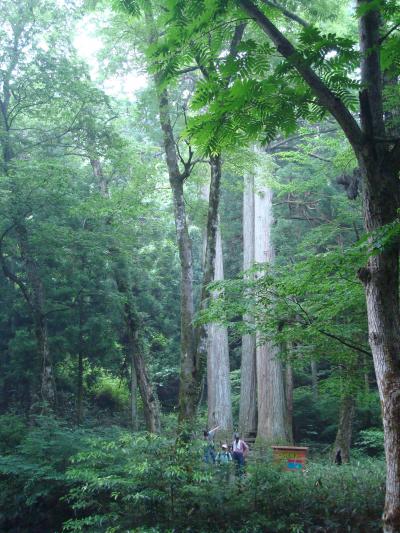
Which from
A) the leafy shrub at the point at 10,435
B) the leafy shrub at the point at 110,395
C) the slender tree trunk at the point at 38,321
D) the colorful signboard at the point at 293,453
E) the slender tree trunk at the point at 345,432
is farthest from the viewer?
the leafy shrub at the point at 110,395

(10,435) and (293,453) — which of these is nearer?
(293,453)

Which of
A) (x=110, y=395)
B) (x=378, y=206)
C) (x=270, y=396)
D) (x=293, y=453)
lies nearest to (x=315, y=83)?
(x=378, y=206)

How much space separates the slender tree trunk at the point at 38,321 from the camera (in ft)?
38.9

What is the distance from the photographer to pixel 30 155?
13453 mm

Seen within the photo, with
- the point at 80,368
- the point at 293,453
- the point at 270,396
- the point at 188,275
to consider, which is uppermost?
the point at 188,275

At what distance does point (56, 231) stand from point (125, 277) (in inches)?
88.9

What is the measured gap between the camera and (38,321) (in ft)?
39.4

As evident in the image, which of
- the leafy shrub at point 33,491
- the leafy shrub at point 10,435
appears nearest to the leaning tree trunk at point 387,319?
the leafy shrub at point 33,491

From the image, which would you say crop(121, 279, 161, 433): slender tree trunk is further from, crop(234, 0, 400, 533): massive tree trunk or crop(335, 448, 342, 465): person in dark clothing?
crop(234, 0, 400, 533): massive tree trunk

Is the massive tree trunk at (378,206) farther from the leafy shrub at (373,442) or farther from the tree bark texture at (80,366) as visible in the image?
the tree bark texture at (80,366)

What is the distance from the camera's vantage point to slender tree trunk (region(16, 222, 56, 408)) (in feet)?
38.9

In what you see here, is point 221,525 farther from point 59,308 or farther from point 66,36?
point 66,36

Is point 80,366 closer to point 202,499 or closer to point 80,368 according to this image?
point 80,368

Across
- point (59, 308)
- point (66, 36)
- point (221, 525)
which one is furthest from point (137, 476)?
point (66, 36)
